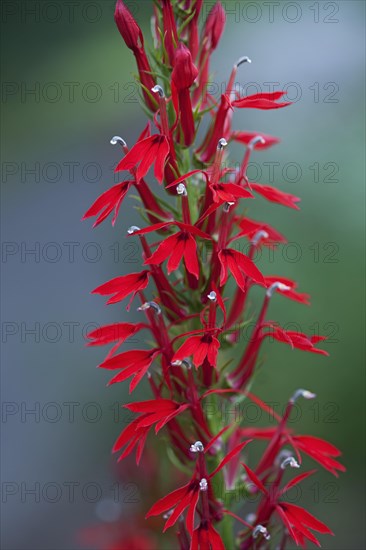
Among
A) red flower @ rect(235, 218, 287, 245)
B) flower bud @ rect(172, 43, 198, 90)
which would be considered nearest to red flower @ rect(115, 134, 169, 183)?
flower bud @ rect(172, 43, 198, 90)

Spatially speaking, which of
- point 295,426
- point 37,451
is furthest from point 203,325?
point 37,451

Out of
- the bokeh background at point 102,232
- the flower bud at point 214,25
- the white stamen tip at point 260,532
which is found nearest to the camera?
the white stamen tip at point 260,532

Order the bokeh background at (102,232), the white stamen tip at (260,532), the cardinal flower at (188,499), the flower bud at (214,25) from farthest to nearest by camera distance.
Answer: the bokeh background at (102,232) < the flower bud at (214,25) < the white stamen tip at (260,532) < the cardinal flower at (188,499)

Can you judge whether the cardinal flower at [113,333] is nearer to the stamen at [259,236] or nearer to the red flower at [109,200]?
the red flower at [109,200]

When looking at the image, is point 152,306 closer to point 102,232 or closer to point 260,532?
point 260,532

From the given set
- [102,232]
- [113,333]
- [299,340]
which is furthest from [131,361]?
[102,232]

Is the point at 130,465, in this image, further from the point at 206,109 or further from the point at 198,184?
the point at 206,109

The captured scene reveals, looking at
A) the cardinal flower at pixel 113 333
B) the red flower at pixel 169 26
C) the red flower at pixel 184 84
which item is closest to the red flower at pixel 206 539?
the cardinal flower at pixel 113 333

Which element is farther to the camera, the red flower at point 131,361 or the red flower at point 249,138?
the red flower at point 249,138
